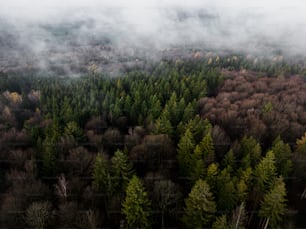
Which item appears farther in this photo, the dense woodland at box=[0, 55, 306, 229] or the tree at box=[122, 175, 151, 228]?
the dense woodland at box=[0, 55, 306, 229]

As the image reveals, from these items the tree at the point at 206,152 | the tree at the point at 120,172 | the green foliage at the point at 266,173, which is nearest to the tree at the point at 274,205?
the green foliage at the point at 266,173

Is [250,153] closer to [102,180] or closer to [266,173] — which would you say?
[266,173]

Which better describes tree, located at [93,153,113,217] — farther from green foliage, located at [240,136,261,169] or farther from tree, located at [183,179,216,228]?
green foliage, located at [240,136,261,169]

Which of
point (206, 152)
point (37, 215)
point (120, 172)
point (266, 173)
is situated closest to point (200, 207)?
point (266, 173)

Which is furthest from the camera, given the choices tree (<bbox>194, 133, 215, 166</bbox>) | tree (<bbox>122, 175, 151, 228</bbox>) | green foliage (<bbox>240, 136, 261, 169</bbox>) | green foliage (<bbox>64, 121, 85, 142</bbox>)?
green foliage (<bbox>64, 121, 85, 142</bbox>)

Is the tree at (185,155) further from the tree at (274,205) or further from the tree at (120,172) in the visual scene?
the tree at (274,205)

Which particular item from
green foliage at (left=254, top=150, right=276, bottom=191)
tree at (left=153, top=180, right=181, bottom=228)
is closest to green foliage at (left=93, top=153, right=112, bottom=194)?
tree at (left=153, top=180, right=181, bottom=228)

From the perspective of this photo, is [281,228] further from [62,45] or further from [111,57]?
[62,45]
